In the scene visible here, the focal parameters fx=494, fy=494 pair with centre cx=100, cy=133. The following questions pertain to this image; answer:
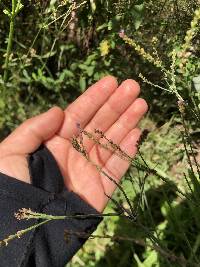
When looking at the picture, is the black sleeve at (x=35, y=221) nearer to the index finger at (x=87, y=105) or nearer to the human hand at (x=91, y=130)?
the human hand at (x=91, y=130)

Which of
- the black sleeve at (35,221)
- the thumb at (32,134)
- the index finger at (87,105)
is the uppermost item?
the index finger at (87,105)

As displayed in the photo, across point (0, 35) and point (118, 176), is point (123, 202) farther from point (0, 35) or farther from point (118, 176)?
point (0, 35)

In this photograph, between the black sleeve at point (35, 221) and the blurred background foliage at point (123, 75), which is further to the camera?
the blurred background foliage at point (123, 75)

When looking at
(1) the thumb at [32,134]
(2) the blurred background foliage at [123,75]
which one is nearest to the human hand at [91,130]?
(1) the thumb at [32,134]

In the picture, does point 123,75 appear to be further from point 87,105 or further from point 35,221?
point 35,221

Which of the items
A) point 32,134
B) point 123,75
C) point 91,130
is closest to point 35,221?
point 32,134

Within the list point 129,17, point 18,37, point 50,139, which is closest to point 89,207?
point 50,139

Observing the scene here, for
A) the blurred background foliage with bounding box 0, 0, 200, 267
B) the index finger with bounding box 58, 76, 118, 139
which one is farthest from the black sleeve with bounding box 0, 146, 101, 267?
the blurred background foliage with bounding box 0, 0, 200, 267
